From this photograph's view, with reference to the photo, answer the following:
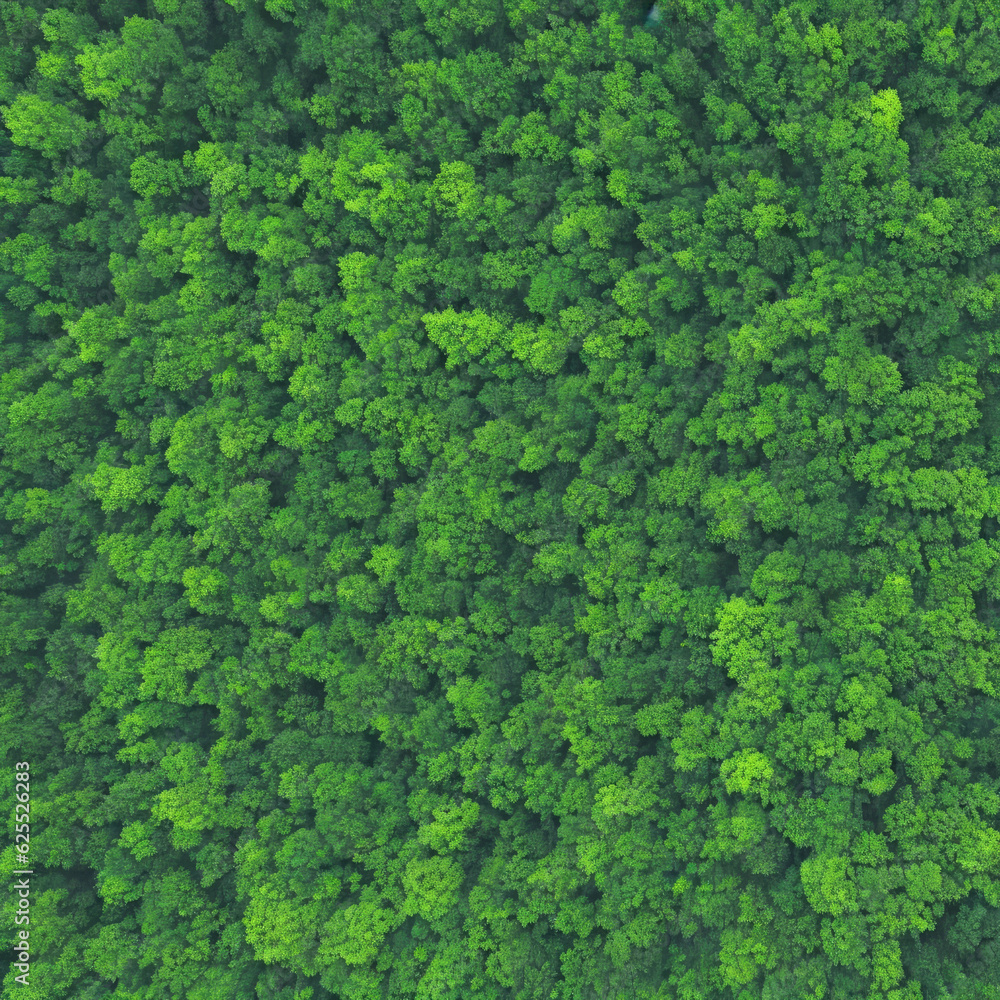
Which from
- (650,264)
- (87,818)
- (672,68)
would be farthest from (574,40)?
(87,818)

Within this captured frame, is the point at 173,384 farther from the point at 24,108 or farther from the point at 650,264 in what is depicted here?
the point at 650,264
